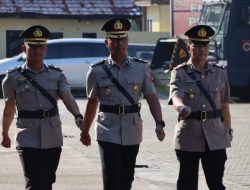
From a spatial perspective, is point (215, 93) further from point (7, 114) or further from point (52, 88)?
A: point (7, 114)

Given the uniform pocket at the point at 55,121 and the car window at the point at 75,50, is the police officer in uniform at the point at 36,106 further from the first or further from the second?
the car window at the point at 75,50

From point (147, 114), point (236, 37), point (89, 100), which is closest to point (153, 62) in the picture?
point (236, 37)

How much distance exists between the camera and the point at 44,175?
7469 mm

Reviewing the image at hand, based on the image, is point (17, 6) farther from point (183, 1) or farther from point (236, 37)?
point (236, 37)

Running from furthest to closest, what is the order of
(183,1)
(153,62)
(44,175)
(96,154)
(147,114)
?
(183,1)
(153,62)
(147,114)
(96,154)
(44,175)

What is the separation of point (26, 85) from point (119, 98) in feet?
2.77

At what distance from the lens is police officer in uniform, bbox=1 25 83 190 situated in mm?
7543

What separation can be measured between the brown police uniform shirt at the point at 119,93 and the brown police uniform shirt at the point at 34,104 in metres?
0.36

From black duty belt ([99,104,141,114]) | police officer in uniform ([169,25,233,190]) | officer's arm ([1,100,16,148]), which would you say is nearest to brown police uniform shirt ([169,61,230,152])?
police officer in uniform ([169,25,233,190])

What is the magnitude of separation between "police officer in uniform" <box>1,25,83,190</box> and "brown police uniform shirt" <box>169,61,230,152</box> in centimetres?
95

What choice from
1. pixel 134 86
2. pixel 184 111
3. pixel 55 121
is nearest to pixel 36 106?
pixel 55 121

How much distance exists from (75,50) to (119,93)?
18.1 metres

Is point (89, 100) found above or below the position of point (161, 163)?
above

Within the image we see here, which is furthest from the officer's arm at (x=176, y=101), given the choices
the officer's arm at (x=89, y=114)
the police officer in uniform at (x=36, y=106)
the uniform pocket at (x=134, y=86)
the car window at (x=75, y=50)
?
the car window at (x=75, y=50)
